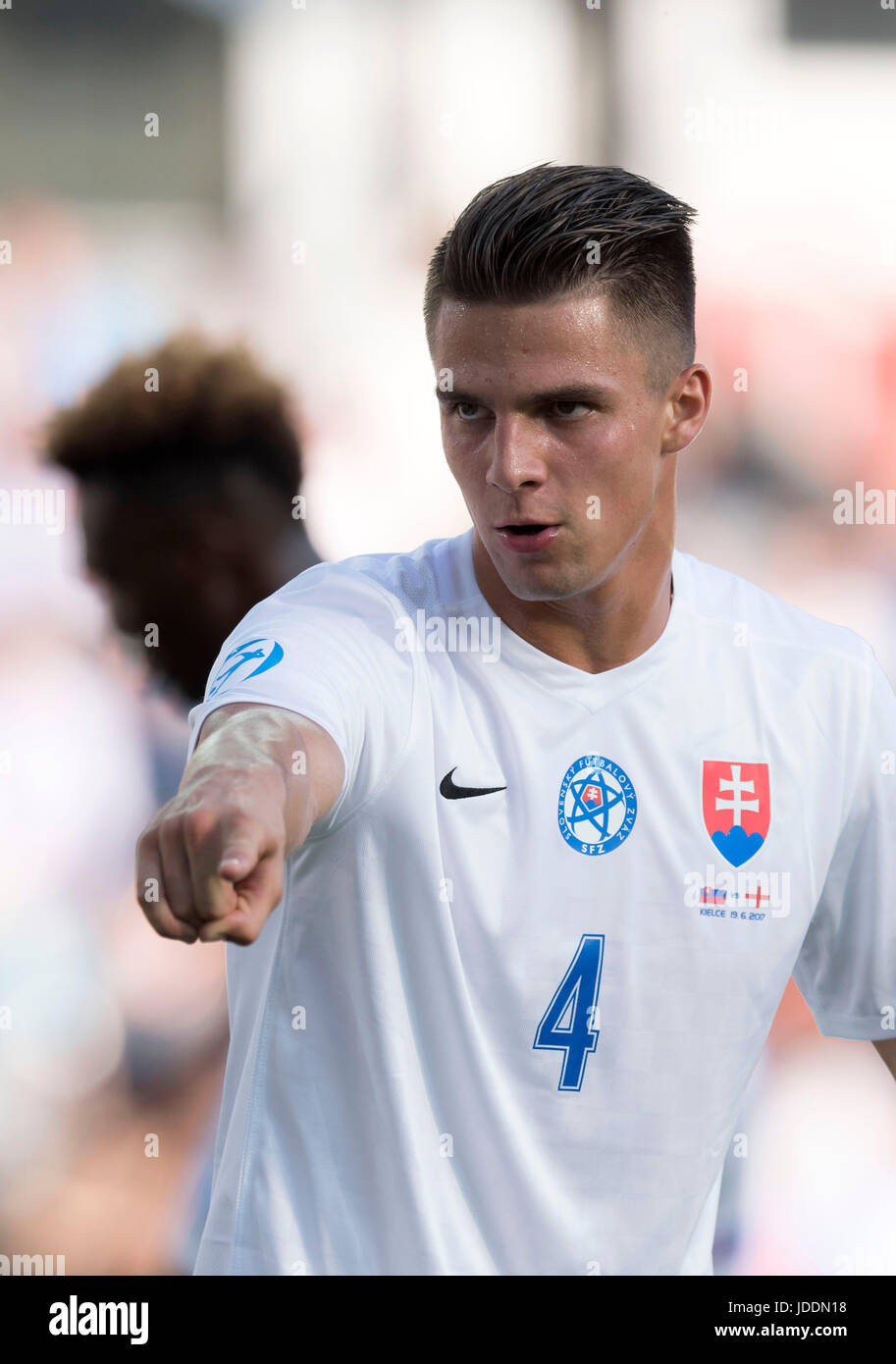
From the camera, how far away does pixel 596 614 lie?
6.10 ft

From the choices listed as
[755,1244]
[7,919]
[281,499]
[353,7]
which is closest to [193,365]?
[281,499]

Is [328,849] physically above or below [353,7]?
below

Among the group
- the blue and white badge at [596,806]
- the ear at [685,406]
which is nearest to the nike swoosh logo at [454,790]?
the blue and white badge at [596,806]

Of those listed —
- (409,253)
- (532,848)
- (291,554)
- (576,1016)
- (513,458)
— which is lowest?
(576,1016)

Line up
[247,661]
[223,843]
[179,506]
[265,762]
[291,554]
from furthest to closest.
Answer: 1. [179,506]
2. [291,554]
3. [247,661]
4. [265,762]
5. [223,843]

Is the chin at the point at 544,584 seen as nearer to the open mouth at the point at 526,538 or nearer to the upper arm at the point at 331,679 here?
the open mouth at the point at 526,538

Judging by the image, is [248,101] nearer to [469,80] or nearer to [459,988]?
[469,80]

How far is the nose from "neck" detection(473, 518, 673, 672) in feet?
0.64

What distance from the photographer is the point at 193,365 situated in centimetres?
419

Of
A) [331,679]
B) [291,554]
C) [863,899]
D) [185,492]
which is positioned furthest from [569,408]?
[185,492]

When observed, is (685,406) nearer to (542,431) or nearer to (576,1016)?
(542,431)

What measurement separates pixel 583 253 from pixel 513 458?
32 centimetres

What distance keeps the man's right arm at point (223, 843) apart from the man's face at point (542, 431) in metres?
0.57

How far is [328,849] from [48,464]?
9.27ft
